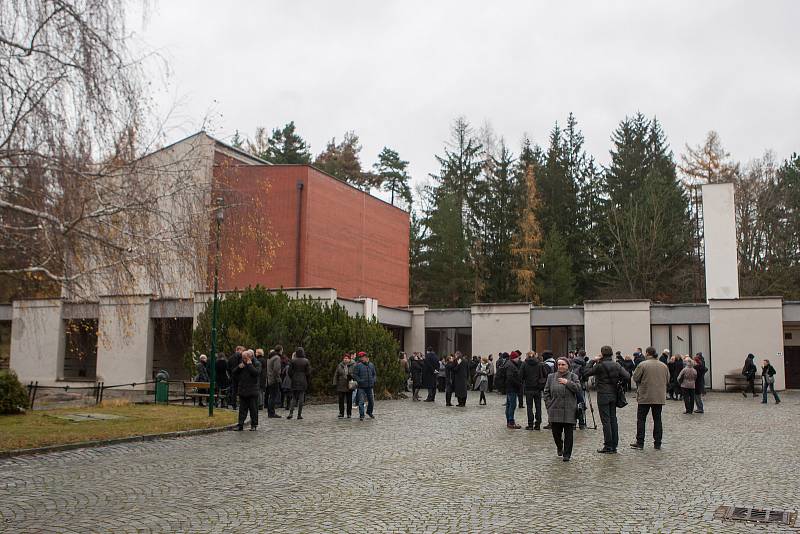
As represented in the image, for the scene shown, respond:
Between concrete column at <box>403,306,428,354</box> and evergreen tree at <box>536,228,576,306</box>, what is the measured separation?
47.4ft

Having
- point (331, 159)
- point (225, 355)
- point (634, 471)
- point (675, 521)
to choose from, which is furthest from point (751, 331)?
point (331, 159)

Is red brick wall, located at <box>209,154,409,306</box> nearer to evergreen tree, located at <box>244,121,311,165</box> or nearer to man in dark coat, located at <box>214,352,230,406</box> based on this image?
man in dark coat, located at <box>214,352,230,406</box>

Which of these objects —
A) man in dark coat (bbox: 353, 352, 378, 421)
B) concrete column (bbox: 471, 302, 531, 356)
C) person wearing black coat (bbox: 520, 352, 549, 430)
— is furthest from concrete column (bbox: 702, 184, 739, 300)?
man in dark coat (bbox: 353, 352, 378, 421)

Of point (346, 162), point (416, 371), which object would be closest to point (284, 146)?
point (346, 162)

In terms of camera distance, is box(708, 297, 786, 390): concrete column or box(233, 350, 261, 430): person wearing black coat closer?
box(233, 350, 261, 430): person wearing black coat

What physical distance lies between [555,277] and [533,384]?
1390 inches

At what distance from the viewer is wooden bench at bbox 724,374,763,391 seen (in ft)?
105

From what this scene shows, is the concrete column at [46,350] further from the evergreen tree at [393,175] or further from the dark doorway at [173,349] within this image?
the evergreen tree at [393,175]

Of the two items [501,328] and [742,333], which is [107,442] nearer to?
[501,328]

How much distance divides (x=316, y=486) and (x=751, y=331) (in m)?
28.2

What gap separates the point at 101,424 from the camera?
1609 centimetres

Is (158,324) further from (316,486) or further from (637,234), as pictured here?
(637,234)

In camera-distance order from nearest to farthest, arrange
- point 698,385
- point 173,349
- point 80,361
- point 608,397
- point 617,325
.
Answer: point 608,397, point 698,385, point 617,325, point 80,361, point 173,349

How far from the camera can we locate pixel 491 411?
21.2 metres
